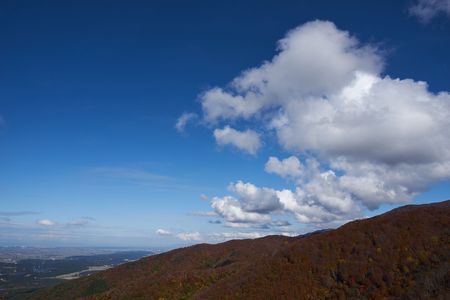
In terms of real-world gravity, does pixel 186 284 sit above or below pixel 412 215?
below

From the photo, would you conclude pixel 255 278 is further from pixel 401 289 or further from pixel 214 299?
pixel 401 289

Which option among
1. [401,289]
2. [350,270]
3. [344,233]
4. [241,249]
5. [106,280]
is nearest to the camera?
[401,289]

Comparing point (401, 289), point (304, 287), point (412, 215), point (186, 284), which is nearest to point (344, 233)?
point (412, 215)

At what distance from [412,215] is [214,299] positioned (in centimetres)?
2864

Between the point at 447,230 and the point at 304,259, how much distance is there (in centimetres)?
1720

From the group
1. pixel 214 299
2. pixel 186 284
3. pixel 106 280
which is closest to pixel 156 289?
pixel 186 284

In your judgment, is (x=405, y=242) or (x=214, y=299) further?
(x=214, y=299)

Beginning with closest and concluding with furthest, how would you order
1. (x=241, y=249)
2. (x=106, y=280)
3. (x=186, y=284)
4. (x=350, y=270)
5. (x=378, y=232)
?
(x=350, y=270), (x=378, y=232), (x=186, y=284), (x=241, y=249), (x=106, y=280)

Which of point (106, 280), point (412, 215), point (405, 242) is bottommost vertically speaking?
point (106, 280)

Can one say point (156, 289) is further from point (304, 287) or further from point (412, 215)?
point (412, 215)

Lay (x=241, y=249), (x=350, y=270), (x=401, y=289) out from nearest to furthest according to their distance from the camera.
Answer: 1. (x=401, y=289)
2. (x=350, y=270)
3. (x=241, y=249)

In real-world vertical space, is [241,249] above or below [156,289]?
above

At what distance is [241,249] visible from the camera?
11250 centimetres

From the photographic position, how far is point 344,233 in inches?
2159
